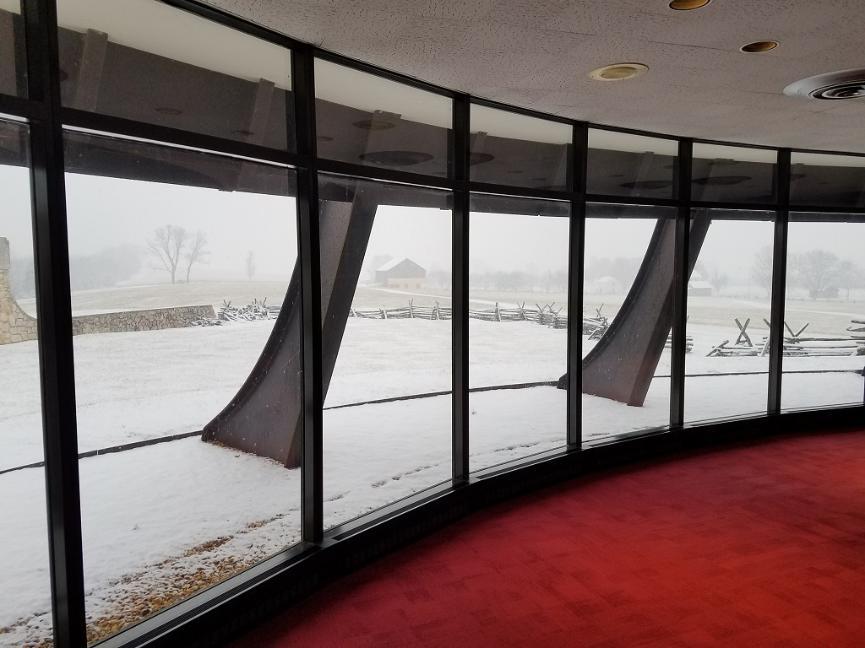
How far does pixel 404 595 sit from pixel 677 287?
14.6 ft

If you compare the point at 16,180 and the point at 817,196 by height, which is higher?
the point at 817,196

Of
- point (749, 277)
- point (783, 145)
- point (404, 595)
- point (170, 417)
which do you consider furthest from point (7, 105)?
point (749, 277)

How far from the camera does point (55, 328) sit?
221cm

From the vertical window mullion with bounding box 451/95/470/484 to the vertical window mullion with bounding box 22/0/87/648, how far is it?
2.69m

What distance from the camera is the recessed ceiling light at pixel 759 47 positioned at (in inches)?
124

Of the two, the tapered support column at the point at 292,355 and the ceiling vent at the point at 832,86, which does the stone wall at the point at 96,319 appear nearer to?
the tapered support column at the point at 292,355

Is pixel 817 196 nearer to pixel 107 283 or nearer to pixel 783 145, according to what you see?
pixel 783 145

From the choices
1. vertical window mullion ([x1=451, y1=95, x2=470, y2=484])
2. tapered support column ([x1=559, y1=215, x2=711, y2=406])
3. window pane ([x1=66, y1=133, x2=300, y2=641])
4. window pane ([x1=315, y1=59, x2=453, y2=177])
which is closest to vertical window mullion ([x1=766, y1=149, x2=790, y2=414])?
tapered support column ([x1=559, y1=215, x2=711, y2=406])

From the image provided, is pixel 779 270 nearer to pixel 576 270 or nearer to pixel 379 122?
pixel 576 270

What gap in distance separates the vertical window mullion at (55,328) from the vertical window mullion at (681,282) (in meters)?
5.55

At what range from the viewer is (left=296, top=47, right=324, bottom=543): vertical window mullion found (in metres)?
3.21

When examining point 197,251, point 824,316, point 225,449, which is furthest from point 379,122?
point 824,316

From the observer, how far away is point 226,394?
609 centimetres

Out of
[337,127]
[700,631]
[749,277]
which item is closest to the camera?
[700,631]
